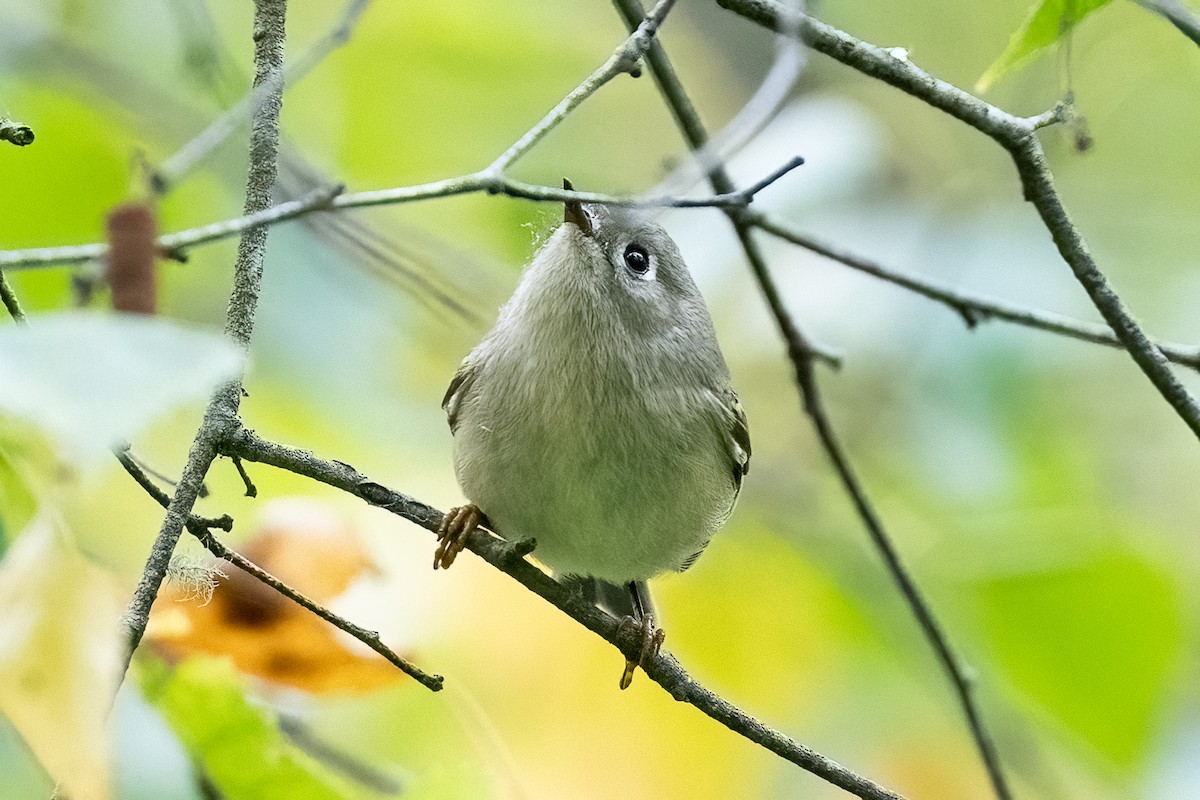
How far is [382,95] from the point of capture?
7.14 feet

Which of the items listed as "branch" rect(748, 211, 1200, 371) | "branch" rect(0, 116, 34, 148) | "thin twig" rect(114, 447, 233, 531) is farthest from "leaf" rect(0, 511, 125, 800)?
"branch" rect(748, 211, 1200, 371)

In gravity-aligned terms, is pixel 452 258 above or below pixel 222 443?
above

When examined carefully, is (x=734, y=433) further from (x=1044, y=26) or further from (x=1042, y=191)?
(x=1044, y=26)

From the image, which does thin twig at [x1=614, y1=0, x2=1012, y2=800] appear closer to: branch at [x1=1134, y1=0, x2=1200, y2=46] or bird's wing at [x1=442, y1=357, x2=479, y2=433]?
bird's wing at [x1=442, y1=357, x2=479, y2=433]

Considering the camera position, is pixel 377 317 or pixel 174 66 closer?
pixel 174 66

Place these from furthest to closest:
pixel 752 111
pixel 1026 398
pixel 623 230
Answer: pixel 1026 398 < pixel 623 230 < pixel 752 111

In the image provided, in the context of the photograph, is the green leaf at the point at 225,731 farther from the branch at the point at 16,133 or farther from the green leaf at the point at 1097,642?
the green leaf at the point at 1097,642

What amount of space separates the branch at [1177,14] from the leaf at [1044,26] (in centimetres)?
7

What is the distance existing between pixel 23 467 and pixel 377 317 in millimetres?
1415

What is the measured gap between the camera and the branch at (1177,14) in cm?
137

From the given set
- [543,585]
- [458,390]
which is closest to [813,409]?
[458,390]

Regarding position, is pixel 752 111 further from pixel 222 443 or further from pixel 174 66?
pixel 174 66

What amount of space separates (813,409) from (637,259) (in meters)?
0.47

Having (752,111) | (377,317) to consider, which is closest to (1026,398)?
(752,111)
